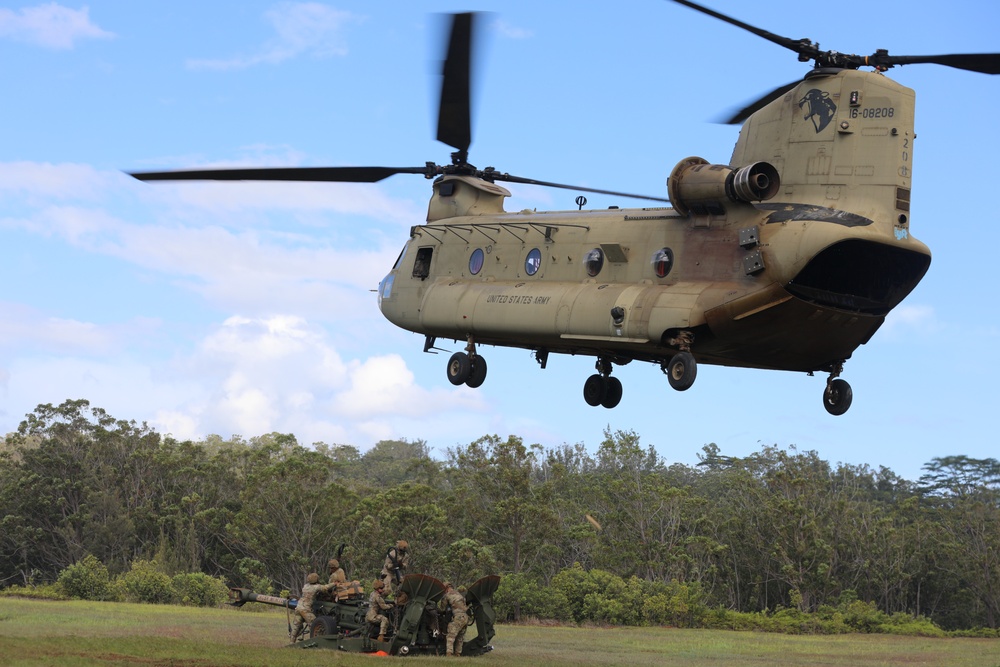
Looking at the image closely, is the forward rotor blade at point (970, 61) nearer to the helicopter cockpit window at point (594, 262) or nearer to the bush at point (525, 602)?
the helicopter cockpit window at point (594, 262)

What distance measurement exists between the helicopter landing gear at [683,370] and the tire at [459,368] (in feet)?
18.0

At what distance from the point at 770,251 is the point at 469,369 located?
7.16m

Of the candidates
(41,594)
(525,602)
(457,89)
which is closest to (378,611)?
(457,89)

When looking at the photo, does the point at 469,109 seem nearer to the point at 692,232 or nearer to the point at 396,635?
the point at 692,232

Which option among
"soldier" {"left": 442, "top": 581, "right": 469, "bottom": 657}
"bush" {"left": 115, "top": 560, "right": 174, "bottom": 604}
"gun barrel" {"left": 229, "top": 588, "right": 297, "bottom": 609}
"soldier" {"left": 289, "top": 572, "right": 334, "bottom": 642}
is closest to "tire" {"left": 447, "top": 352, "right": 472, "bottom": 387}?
"soldier" {"left": 442, "top": 581, "right": 469, "bottom": 657}

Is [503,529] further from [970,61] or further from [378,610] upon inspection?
[970,61]

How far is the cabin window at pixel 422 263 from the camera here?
973 inches

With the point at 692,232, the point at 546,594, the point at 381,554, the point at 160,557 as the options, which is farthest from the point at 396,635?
the point at 160,557

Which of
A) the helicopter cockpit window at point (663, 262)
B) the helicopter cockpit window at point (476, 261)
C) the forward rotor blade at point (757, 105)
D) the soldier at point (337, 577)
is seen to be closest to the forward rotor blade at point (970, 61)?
the forward rotor blade at point (757, 105)

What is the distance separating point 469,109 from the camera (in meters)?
23.8

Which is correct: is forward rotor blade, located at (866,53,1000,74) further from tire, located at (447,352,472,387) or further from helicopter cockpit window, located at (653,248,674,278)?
tire, located at (447,352,472,387)

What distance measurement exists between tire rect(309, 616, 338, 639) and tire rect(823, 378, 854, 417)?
9102 millimetres

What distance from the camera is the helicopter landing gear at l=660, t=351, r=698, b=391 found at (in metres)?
18.5

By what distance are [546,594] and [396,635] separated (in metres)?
17.6
